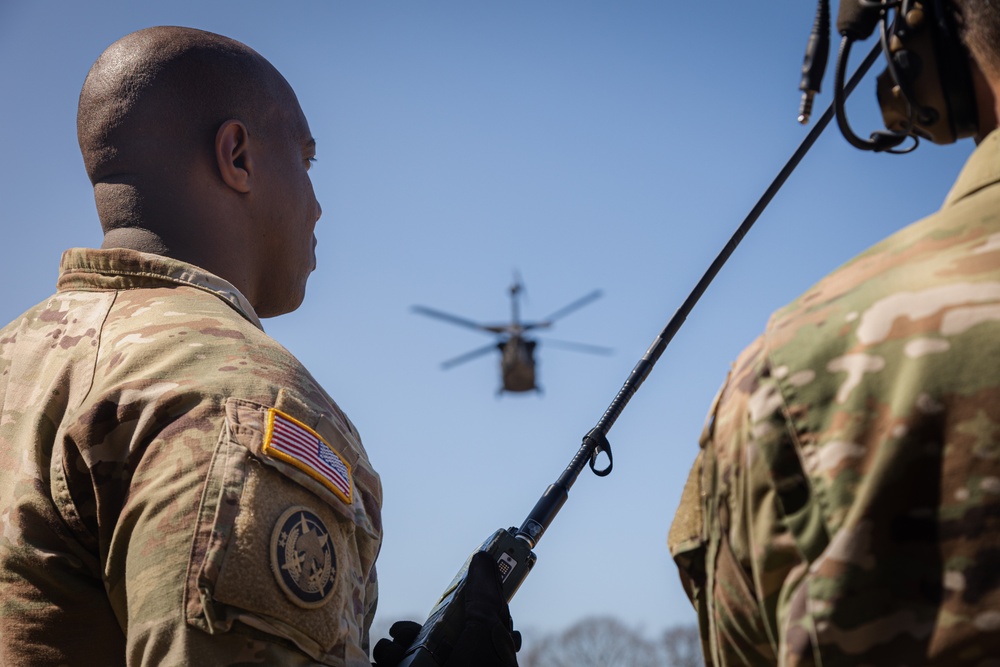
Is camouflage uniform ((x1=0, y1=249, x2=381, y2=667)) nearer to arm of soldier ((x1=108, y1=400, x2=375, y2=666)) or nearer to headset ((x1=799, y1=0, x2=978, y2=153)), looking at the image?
arm of soldier ((x1=108, y1=400, x2=375, y2=666))

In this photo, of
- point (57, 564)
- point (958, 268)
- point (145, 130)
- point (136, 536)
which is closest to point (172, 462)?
point (136, 536)

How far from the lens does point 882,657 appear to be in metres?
1.63

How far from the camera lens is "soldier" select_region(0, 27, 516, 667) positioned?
2502 millimetres

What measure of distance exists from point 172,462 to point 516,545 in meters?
1.59

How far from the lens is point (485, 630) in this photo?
10.8 feet

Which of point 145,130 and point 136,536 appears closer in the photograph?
point 136,536

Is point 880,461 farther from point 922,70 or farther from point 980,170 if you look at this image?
point 922,70

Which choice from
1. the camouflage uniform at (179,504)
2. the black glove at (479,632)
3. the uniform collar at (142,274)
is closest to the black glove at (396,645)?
the black glove at (479,632)

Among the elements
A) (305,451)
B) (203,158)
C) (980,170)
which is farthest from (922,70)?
(203,158)

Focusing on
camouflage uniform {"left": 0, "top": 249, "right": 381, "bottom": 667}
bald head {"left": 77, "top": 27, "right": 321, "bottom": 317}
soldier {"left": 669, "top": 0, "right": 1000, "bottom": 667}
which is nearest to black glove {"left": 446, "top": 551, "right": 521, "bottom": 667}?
camouflage uniform {"left": 0, "top": 249, "right": 381, "bottom": 667}

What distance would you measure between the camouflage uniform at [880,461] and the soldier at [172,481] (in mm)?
1099

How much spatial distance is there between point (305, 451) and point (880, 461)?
4.67 ft

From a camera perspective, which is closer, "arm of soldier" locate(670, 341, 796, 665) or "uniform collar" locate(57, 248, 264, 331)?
"arm of soldier" locate(670, 341, 796, 665)

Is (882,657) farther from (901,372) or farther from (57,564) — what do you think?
(57,564)
